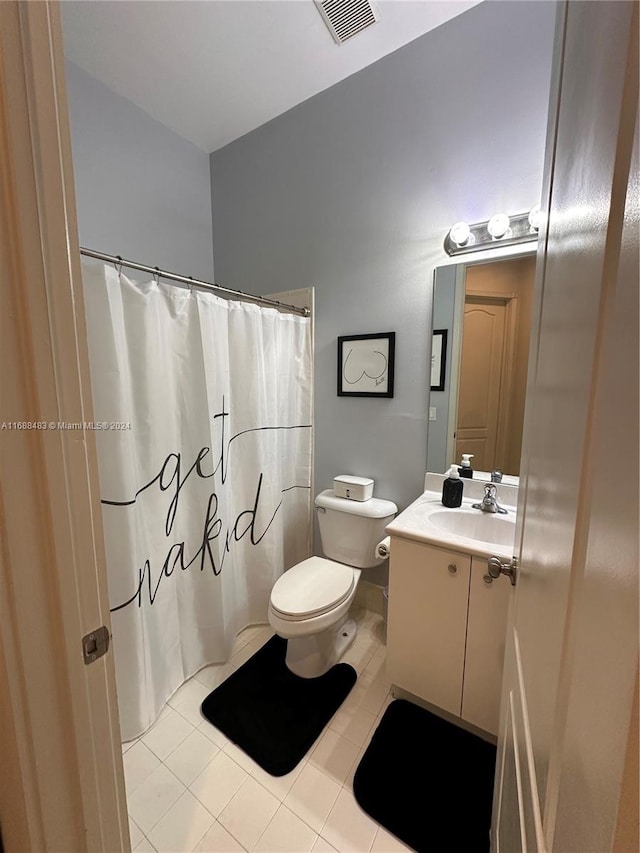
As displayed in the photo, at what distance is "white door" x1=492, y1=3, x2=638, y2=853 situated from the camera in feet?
0.92

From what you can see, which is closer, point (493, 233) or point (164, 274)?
point (164, 274)

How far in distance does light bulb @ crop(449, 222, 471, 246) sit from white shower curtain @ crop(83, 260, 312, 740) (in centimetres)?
86

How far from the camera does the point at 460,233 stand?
147 cm

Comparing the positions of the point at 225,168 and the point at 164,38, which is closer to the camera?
the point at 164,38

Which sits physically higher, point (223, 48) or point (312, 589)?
point (223, 48)

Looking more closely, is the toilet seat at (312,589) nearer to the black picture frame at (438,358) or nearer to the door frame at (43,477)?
the door frame at (43,477)

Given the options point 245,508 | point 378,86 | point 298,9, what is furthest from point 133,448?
point 378,86

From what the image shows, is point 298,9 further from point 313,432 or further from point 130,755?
point 130,755

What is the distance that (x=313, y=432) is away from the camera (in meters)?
2.09

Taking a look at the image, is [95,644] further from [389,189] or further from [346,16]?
[346,16]

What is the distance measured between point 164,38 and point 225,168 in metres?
0.70

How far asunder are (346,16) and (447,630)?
8.04 ft

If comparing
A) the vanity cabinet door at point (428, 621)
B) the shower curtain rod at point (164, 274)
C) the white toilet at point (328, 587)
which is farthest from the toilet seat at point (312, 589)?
the shower curtain rod at point (164, 274)

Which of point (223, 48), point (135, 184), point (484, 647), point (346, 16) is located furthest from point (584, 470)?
point (135, 184)
